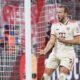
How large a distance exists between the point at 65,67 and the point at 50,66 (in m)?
0.11

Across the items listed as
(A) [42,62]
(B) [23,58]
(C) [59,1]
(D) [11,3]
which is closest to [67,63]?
(A) [42,62]

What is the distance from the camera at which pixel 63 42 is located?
6.78ft

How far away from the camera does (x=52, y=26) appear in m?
2.09

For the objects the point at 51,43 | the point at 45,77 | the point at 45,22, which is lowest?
the point at 45,77

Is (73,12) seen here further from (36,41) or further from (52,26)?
(36,41)

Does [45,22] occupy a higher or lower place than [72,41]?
higher

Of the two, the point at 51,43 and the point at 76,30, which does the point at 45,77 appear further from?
the point at 76,30

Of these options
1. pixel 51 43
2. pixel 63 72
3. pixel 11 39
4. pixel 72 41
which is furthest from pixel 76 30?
pixel 11 39

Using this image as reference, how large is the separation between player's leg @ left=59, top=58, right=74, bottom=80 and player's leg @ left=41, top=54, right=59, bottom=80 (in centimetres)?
4

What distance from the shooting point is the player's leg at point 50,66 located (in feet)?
6.82

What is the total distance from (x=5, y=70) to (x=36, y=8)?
498 mm

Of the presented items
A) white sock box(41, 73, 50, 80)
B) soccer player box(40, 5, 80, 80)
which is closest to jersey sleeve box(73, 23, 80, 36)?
soccer player box(40, 5, 80, 80)

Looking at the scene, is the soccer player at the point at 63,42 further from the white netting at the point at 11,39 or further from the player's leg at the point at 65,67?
the white netting at the point at 11,39

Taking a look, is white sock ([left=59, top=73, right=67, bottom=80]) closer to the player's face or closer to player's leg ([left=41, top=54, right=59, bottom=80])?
player's leg ([left=41, top=54, right=59, bottom=80])
